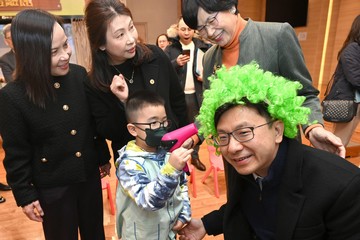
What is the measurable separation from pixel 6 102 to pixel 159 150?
704 mm

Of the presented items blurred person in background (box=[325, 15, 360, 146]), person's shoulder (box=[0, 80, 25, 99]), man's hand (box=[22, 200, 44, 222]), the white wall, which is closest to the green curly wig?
person's shoulder (box=[0, 80, 25, 99])

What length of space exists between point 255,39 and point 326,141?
1.79ft

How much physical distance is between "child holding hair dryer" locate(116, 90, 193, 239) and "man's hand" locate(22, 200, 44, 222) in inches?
15.8

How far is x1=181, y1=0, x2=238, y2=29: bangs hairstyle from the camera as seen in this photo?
3.99 feet

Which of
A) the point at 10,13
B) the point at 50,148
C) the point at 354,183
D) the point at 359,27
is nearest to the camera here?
the point at 354,183

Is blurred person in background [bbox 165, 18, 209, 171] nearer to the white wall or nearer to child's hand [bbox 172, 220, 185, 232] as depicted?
child's hand [bbox 172, 220, 185, 232]

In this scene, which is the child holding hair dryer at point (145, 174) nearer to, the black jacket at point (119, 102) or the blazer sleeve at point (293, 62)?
the black jacket at point (119, 102)

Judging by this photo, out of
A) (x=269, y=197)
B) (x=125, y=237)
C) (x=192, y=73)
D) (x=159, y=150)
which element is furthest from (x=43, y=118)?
(x=192, y=73)

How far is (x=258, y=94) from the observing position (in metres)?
0.87

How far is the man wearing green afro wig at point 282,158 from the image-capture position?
864mm

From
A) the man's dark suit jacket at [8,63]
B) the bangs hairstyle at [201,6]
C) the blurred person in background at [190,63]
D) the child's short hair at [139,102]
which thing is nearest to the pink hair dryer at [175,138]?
the child's short hair at [139,102]

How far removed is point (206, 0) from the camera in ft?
3.99

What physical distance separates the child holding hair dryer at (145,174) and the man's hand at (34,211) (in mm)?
402

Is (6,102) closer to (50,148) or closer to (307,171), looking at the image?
(50,148)
